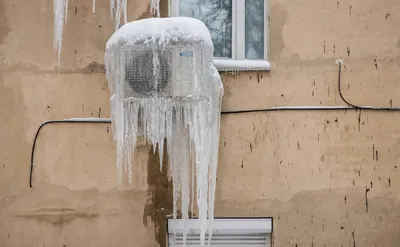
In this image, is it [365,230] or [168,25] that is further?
[365,230]

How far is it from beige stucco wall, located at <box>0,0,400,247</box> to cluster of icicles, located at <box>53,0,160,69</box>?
0.24 feet

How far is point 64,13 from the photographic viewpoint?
18.8 feet

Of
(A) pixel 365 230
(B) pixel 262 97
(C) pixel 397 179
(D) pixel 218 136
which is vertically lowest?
(A) pixel 365 230

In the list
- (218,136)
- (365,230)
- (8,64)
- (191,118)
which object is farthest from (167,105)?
(365,230)

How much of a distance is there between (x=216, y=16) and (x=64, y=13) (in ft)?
5.02

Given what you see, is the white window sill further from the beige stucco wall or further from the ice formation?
the ice formation

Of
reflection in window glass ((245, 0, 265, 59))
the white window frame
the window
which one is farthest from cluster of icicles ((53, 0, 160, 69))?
the window

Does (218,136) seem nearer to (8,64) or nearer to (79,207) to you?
(79,207)

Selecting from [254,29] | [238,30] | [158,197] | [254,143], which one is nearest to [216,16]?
[238,30]

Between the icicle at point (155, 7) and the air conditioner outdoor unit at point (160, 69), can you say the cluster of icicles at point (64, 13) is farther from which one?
the air conditioner outdoor unit at point (160, 69)

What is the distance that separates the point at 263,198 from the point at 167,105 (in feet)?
4.40

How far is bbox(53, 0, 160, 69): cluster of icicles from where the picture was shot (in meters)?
5.67

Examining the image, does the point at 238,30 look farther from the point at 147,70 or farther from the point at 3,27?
the point at 3,27

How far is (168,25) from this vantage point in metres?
5.07
